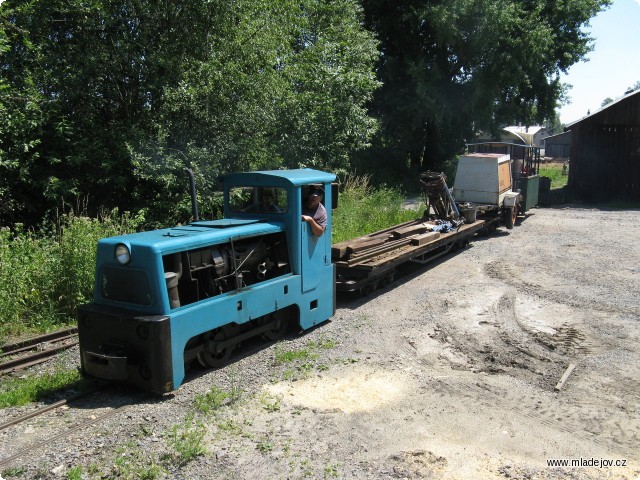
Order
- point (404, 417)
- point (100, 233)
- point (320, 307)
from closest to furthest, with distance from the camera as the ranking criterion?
point (404, 417) < point (320, 307) < point (100, 233)

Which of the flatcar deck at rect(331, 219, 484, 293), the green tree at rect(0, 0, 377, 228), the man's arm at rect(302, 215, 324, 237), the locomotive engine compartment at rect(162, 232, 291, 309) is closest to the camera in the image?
the locomotive engine compartment at rect(162, 232, 291, 309)

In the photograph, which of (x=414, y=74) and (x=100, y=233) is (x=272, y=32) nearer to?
(x=100, y=233)

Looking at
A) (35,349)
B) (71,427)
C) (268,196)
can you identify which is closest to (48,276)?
(35,349)

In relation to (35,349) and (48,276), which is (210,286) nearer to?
(35,349)

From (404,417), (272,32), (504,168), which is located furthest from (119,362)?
(504,168)

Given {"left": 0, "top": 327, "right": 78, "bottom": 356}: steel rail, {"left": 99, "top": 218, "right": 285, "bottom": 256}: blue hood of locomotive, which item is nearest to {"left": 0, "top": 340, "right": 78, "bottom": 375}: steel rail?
{"left": 0, "top": 327, "right": 78, "bottom": 356}: steel rail

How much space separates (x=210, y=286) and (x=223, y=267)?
27cm

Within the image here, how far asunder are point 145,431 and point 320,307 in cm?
365

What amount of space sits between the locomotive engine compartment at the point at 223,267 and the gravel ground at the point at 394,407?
966 mm

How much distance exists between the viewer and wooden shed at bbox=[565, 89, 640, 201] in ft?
80.7

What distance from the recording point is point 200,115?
11953 millimetres

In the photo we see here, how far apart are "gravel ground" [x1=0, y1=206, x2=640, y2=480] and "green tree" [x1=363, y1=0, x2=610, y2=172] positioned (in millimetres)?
17432

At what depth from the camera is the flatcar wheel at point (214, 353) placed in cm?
675

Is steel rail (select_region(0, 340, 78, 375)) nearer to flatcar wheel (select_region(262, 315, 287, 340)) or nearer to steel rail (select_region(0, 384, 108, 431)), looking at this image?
steel rail (select_region(0, 384, 108, 431))
